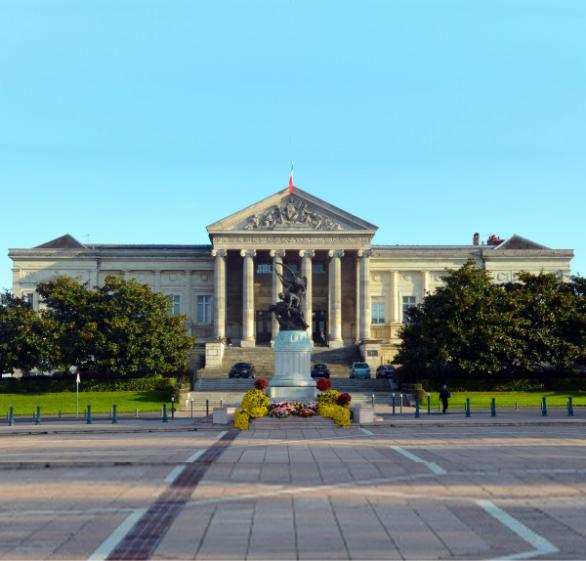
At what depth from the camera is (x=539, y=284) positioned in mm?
73938

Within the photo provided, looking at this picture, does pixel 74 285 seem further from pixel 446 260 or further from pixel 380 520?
pixel 380 520

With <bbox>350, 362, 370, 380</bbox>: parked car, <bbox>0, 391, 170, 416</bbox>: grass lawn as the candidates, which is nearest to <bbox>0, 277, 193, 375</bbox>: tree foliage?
<bbox>0, 391, 170, 416</bbox>: grass lawn

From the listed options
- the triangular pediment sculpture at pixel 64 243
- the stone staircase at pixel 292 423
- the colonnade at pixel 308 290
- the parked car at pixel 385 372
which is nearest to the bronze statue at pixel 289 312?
the stone staircase at pixel 292 423

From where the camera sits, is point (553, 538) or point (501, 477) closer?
point (553, 538)

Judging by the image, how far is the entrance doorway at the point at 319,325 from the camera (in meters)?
101

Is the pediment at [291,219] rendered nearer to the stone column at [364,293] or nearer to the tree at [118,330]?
the stone column at [364,293]

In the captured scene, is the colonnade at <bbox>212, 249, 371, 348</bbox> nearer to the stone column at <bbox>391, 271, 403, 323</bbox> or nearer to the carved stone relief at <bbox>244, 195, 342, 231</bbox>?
the carved stone relief at <bbox>244, 195, 342, 231</bbox>

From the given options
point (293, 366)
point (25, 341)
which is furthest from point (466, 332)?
point (25, 341)

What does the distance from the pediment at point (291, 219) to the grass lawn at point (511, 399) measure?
1346 inches

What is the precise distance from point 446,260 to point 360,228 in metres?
12.4

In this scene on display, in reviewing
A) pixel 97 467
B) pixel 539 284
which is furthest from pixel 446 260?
pixel 97 467

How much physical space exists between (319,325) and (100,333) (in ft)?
116

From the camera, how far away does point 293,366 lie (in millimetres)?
46438

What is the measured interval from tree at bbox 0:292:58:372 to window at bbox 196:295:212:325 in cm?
2992
